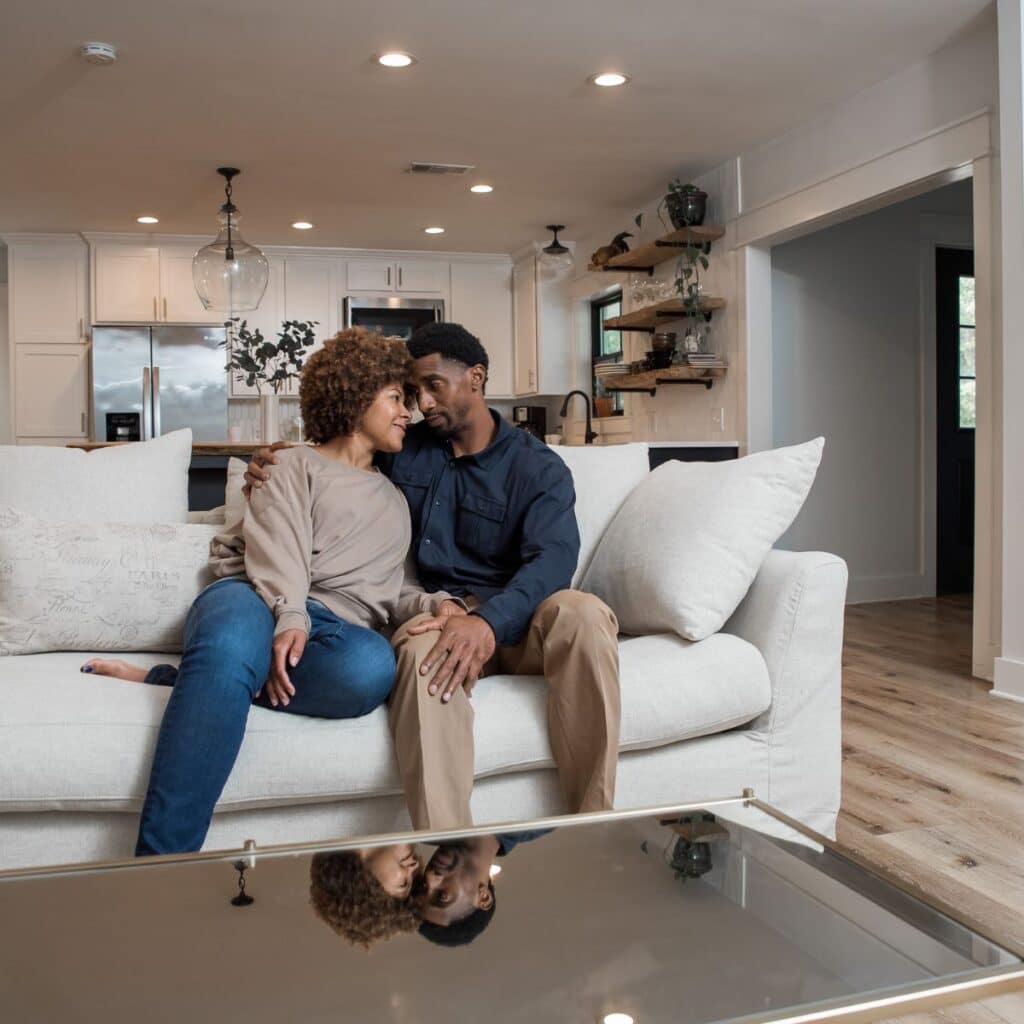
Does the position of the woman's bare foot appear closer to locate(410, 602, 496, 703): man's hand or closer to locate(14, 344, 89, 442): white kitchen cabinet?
locate(410, 602, 496, 703): man's hand

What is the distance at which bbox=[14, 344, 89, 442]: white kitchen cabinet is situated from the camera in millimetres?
7238

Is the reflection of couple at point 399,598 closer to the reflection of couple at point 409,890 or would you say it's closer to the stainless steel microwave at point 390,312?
the reflection of couple at point 409,890

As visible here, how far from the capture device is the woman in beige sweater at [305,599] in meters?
1.57

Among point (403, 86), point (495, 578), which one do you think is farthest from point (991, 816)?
point (403, 86)

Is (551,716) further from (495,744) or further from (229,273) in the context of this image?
(229,273)

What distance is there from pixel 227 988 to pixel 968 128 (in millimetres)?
4006

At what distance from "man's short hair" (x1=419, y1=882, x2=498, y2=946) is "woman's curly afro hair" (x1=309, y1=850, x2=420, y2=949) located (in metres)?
0.02

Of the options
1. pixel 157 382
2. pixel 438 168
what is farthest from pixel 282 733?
pixel 157 382

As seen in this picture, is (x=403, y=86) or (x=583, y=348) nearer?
(x=403, y=86)

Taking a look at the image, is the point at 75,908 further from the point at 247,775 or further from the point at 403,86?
the point at 403,86

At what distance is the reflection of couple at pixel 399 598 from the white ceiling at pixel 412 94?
200cm

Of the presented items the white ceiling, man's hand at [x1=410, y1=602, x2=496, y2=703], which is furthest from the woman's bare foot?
the white ceiling

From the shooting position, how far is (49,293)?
7.26m

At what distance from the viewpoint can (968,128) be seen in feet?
12.8
